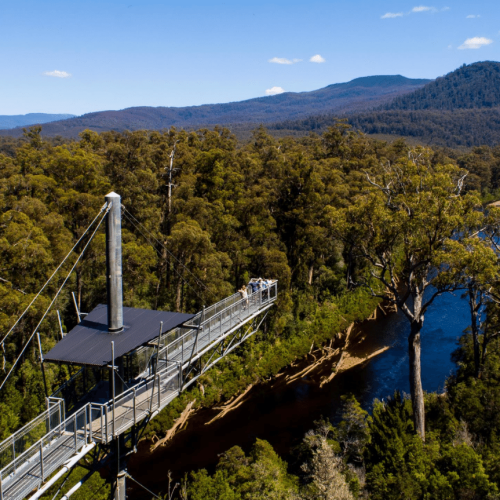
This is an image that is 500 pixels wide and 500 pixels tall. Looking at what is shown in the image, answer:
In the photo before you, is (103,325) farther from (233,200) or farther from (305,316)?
(305,316)

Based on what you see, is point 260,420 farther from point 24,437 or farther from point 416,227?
point 24,437

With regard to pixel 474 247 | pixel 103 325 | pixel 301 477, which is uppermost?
pixel 474 247

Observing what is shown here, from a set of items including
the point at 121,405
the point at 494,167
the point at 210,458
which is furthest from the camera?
the point at 494,167

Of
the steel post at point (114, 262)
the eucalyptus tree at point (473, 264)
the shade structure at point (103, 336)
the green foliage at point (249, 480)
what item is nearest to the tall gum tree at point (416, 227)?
the eucalyptus tree at point (473, 264)

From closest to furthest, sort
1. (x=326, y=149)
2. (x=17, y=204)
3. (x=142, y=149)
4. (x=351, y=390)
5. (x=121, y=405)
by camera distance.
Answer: (x=121, y=405)
(x=17, y=204)
(x=351, y=390)
(x=142, y=149)
(x=326, y=149)

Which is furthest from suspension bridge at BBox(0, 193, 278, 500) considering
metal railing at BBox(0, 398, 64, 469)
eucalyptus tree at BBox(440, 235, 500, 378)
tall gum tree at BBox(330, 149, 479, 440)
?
eucalyptus tree at BBox(440, 235, 500, 378)

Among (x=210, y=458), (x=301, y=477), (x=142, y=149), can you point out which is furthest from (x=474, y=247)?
(x=142, y=149)
